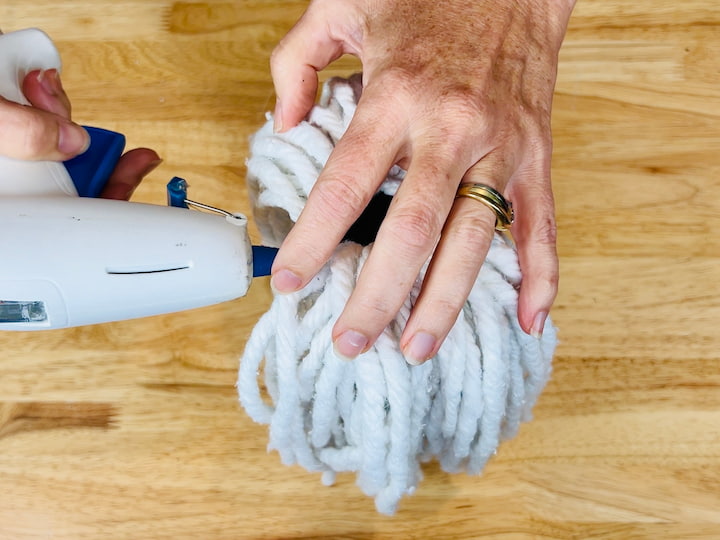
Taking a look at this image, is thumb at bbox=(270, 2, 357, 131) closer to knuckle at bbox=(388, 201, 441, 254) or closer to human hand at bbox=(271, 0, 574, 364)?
human hand at bbox=(271, 0, 574, 364)

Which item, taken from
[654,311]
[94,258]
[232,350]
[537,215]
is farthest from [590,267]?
[94,258]

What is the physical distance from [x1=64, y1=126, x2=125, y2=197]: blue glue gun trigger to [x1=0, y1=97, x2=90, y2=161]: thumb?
4 centimetres

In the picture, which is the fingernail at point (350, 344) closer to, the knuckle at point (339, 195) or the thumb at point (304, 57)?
the knuckle at point (339, 195)

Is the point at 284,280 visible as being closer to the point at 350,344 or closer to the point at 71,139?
the point at 350,344

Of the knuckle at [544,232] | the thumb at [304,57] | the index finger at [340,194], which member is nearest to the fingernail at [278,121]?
the thumb at [304,57]

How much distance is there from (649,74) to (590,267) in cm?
23

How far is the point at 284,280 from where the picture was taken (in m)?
0.45

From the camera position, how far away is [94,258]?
0.45 metres

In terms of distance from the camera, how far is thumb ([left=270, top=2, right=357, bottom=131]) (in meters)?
0.54

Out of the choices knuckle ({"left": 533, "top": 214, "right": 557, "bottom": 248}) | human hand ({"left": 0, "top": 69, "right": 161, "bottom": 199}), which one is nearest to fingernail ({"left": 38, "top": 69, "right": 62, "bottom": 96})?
human hand ({"left": 0, "top": 69, "right": 161, "bottom": 199})

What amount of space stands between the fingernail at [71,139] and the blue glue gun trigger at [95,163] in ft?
0.07

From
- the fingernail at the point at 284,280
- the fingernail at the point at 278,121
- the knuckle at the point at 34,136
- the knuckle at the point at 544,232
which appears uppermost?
the knuckle at the point at 34,136

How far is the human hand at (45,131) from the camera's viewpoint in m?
0.47

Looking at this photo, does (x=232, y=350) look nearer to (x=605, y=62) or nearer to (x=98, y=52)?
(x=98, y=52)
